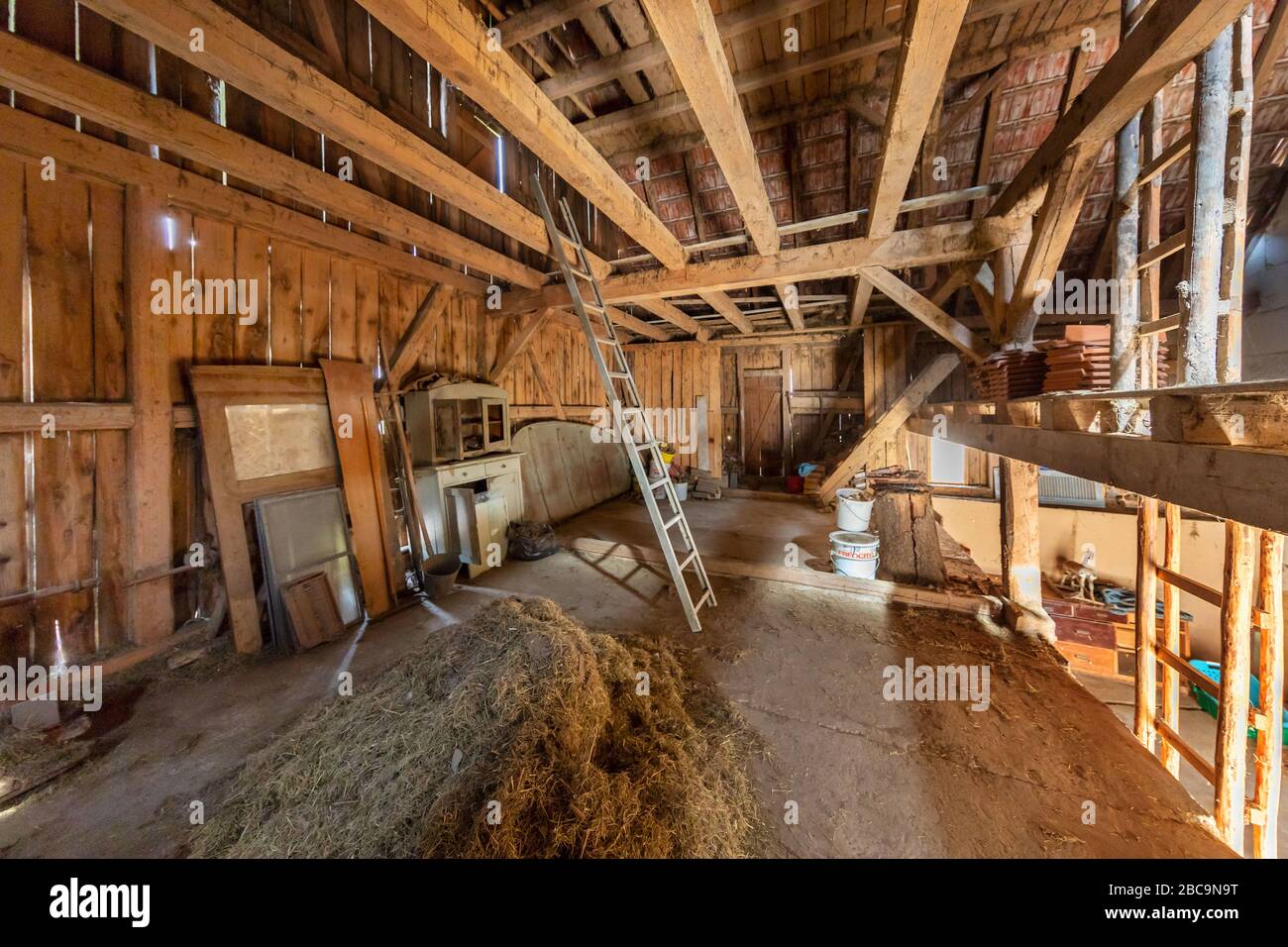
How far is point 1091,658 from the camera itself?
5.51 m

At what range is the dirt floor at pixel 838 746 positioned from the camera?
1.59 meters

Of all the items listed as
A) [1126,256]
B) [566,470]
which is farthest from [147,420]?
[1126,256]

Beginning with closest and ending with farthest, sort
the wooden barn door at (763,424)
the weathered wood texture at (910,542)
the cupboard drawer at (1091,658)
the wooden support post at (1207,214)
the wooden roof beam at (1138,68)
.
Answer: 1. the wooden roof beam at (1138,68)
2. the wooden support post at (1207,214)
3. the weathered wood texture at (910,542)
4. the cupboard drawer at (1091,658)
5. the wooden barn door at (763,424)

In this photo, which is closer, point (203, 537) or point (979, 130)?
point (203, 537)

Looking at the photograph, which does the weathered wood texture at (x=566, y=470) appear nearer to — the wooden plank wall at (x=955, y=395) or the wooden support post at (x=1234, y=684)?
the wooden plank wall at (x=955, y=395)

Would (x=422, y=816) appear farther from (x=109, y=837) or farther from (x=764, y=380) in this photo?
(x=764, y=380)

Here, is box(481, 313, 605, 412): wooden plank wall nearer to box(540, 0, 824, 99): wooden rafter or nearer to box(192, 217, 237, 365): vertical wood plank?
box(192, 217, 237, 365): vertical wood plank

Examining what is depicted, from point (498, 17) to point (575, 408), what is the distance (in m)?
4.77

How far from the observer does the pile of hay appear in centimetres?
144

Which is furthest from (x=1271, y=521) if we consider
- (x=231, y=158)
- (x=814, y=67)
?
(x=231, y=158)

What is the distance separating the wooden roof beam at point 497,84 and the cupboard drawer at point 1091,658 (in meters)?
7.58

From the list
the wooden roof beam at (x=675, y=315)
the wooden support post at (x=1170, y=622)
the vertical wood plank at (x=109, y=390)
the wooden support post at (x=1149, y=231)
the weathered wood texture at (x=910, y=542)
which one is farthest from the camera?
the wooden roof beam at (x=675, y=315)

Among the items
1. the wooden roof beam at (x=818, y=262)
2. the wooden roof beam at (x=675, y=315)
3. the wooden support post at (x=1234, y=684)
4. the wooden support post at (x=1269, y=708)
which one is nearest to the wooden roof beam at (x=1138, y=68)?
the wooden roof beam at (x=818, y=262)

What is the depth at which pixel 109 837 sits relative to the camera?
1595mm
